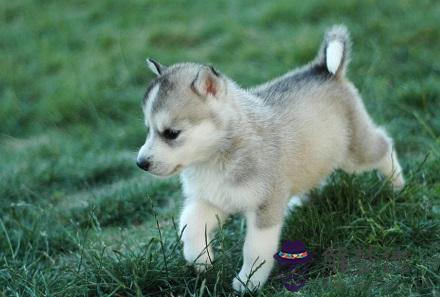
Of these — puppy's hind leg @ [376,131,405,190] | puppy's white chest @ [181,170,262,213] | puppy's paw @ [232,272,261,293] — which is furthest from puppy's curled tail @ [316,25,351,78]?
puppy's paw @ [232,272,261,293]

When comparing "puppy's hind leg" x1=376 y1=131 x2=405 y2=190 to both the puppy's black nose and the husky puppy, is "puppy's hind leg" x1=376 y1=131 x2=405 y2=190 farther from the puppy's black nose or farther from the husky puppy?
the puppy's black nose

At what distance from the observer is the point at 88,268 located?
392 centimetres

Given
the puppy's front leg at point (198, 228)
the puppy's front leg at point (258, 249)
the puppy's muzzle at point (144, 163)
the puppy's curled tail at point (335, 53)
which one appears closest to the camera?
the puppy's muzzle at point (144, 163)

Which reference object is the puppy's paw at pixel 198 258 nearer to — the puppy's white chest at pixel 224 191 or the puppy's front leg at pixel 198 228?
the puppy's front leg at pixel 198 228

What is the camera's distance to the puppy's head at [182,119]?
3.57 m

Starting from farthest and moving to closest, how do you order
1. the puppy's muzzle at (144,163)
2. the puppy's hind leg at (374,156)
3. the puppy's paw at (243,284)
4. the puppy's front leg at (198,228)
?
1. the puppy's hind leg at (374,156)
2. the puppy's front leg at (198,228)
3. the puppy's paw at (243,284)
4. the puppy's muzzle at (144,163)

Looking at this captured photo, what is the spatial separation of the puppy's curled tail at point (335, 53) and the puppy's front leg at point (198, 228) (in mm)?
1240

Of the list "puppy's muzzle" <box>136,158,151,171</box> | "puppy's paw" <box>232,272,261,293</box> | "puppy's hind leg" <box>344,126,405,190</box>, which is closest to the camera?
"puppy's muzzle" <box>136,158,151,171</box>

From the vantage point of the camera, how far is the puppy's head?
3572 mm

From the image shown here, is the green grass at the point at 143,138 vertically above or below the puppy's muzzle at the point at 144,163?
below

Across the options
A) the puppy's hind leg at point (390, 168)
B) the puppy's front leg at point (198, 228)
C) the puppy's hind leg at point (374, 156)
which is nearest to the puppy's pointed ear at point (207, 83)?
the puppy's front leg at point (198, 228)

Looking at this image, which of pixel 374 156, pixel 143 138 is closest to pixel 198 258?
pixel 374 156

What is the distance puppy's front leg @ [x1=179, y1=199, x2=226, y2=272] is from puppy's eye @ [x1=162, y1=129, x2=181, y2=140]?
1.81ft

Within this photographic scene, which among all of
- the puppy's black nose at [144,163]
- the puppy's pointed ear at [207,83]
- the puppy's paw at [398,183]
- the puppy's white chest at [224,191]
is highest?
the puppy's pointed ear at [207,83]
